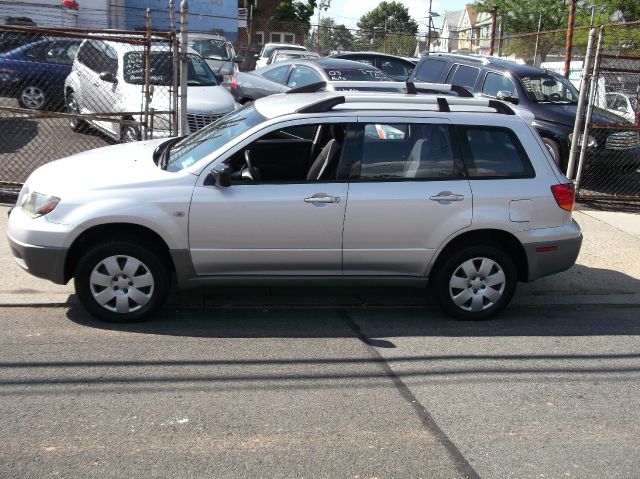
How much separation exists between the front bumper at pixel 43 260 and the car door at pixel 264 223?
3.30 feet

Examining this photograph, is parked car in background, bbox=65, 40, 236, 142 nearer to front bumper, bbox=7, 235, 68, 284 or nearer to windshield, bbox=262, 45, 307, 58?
front bumper, bbox=7, 235, 68, 284

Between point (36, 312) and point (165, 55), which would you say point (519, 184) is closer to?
point (36, 312)

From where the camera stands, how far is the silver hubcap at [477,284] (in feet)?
20.6

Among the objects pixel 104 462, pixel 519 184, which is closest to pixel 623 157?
pixel 519 184

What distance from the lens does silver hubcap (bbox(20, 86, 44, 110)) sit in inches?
434

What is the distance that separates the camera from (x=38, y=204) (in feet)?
18.9

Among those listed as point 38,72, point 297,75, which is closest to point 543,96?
point 297,75

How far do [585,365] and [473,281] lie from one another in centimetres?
117

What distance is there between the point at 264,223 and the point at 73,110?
20.8 ft

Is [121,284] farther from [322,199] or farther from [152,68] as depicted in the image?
[152,68]

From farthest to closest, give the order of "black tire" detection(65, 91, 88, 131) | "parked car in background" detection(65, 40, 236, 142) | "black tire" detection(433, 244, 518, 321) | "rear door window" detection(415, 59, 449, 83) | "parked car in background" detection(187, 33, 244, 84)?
"parked car in background" detection(187, 33, 244, 84)
"rear door window" detection(415, 59, 449, 83)
"parked car in background" detection(65, 40, 236, 142)
"black tire" detection(65, 91, 88, 131)
"black tire" detection(433, 244, 518, 321)

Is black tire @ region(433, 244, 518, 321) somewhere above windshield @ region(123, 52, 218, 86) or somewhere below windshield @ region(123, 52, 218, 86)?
below

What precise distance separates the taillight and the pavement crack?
6.36 ft

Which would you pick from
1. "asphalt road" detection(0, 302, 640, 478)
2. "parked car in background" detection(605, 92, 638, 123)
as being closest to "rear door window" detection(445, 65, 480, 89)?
"parked car in background" detection(605, 92, 638, 123)
